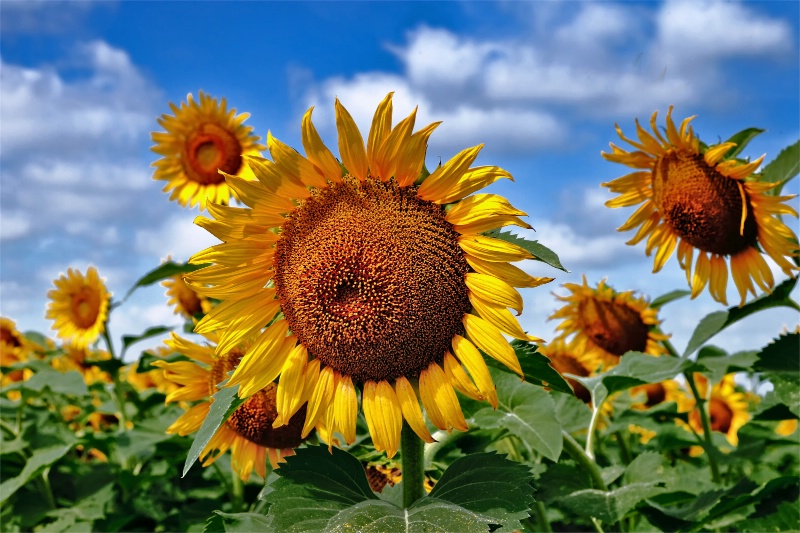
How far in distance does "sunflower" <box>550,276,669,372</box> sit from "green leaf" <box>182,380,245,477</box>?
119 inches

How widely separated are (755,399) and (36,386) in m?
5.78

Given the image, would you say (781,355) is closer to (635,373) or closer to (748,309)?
(748,309)

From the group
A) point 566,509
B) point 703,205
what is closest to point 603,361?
point 703,205

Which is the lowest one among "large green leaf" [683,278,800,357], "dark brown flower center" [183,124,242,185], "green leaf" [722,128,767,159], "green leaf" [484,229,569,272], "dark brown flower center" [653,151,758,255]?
"green leaf" [484,229,569,272]

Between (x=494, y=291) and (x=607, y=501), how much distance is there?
→ 3.66ft

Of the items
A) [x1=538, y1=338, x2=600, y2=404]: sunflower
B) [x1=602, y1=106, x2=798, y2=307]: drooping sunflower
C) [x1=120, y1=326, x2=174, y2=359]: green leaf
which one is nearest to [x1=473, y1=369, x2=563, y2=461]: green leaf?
[x1=602, y1=106, x2=798, y2=307]: drooping sunflower

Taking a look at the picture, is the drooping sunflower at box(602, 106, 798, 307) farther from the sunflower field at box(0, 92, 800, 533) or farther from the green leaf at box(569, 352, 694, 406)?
the green leaf at box(569, 352, 694, 406)

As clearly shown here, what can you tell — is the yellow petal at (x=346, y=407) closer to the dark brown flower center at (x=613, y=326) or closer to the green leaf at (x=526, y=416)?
the green leaf at (x=526, y=416)

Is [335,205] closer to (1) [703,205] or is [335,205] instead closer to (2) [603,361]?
(1) [703,205]

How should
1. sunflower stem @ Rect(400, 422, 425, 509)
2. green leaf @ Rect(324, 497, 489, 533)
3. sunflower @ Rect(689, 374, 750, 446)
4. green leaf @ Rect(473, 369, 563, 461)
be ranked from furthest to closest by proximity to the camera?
1. sunflower @ Rect(689, 374, 750, 446)
2. green leaf @ Rect(473, 369, 563, 461)
3. sunflower stem @ Rect(400, 422, 425, 509)
4. green leaf @ Rect(324, 497, 489, 533)

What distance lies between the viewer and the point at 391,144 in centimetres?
175

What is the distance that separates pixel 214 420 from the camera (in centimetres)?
171

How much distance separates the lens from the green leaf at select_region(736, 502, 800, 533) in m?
2.75

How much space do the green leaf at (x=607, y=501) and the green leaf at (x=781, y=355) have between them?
2.76 feet
